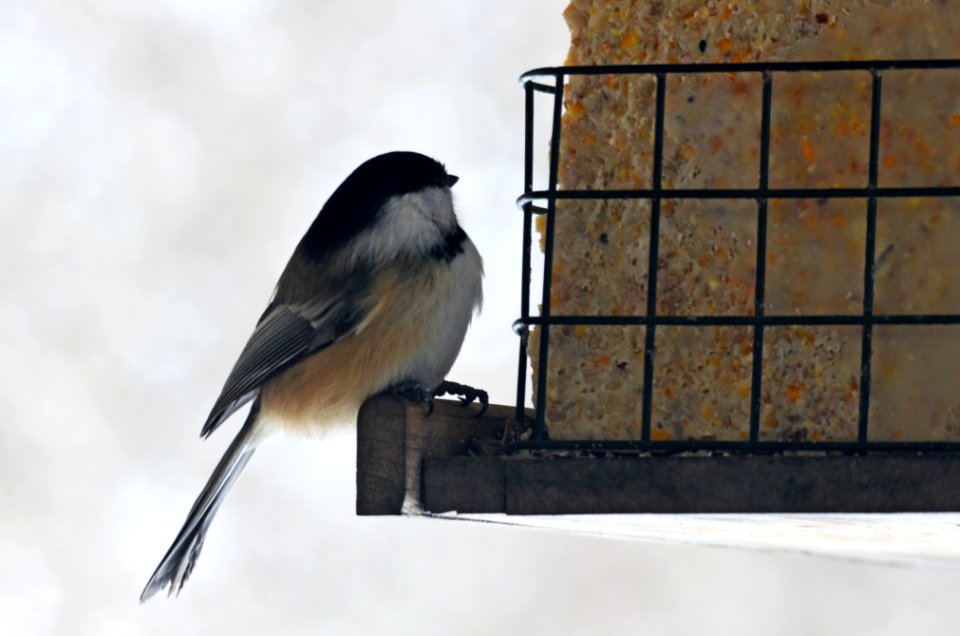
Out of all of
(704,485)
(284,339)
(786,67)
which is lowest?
(704,485)

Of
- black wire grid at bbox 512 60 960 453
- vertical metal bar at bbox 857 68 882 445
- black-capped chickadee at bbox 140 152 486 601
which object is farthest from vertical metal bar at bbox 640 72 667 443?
black-capped chickadee at bbox 140 152 486 601

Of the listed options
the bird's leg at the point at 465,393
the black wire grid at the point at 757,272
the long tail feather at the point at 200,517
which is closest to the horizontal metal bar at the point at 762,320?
the black wire grid at the point at 757,272

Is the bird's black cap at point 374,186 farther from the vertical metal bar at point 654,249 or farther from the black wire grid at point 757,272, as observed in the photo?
the vertical metal bar at point 654,249

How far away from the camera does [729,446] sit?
5.75 ft

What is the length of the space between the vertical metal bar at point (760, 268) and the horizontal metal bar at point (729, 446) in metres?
0.02

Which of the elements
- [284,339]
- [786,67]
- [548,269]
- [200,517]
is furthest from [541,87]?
[200,517]

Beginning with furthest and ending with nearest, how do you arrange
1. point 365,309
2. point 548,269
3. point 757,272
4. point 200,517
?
point 200,517
point 365,309
point 548,269
point 757,272

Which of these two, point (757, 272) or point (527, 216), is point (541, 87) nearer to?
point (527, 216)

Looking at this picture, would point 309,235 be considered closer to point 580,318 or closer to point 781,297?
point 580,318

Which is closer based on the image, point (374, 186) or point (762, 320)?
point (762, 320)

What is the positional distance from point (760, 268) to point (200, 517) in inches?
50.4

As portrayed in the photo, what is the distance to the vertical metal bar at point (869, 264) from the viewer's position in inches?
67.8

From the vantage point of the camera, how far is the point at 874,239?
1748 mm

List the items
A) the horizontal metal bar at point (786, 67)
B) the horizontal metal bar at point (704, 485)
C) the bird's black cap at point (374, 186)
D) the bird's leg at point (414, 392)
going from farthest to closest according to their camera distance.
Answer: the bird's black cap at point (374, 186) < the bird's leg at point (414, 392) < the horizontal metal bar at point (786, 67) < the horizontal metal bar at point (704, 485)
